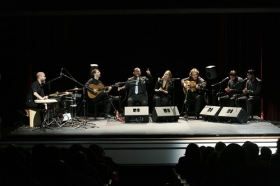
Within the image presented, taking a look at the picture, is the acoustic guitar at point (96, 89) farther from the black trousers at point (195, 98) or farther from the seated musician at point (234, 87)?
the seated musician at point (234, 87)

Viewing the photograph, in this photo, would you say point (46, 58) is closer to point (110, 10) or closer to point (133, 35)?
point (133, 35)

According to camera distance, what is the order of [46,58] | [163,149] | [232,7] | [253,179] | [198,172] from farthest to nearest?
[46,58], [163,149], [232,7], [198,172], [253,179]

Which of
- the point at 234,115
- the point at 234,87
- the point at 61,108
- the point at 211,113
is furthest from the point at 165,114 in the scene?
the point at 61,108

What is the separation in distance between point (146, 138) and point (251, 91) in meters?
3.38

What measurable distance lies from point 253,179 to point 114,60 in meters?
8.70

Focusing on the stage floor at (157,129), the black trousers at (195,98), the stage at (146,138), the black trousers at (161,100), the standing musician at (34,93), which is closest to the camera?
the stage at (146,138)

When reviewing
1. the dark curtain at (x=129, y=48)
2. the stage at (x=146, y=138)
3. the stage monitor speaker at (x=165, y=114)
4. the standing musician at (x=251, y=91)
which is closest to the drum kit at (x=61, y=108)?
the stage at (x=146, y=138)

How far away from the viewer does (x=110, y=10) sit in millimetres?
6848

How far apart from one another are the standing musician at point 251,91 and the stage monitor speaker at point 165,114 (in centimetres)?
167

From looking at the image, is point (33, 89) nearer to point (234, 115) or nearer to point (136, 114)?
point (136, 114)

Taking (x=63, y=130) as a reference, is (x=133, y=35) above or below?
above

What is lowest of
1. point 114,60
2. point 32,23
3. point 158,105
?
point 158,105

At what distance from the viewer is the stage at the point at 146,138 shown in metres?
7.39

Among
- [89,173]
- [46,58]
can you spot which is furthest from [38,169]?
[46,58]
